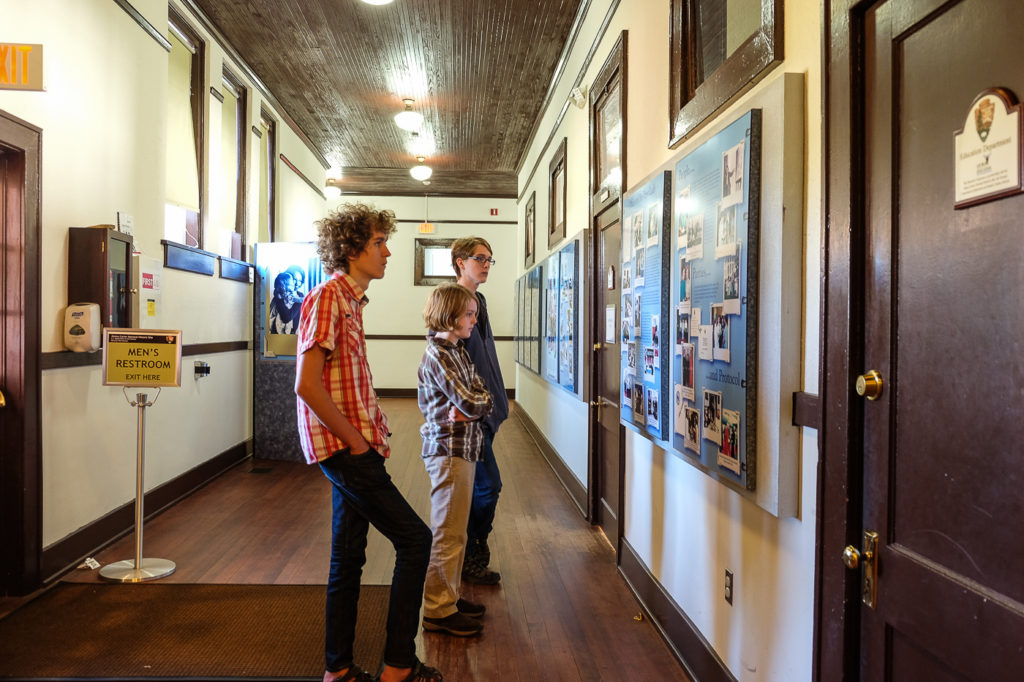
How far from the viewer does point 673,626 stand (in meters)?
2.82

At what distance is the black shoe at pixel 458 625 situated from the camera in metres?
2.91

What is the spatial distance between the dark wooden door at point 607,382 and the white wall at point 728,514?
367 mm

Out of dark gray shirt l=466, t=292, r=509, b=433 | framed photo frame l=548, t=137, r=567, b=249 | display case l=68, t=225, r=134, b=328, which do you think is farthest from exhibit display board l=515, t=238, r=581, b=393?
display case l=68, t=225, r=134, b=328

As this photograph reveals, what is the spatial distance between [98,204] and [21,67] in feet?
6.06

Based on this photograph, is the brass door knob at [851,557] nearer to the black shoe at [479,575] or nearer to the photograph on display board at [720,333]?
the photograph on display board at [720,333]

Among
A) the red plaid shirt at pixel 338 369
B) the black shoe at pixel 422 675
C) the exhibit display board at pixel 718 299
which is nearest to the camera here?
the exhibit display board at pixel 718 299

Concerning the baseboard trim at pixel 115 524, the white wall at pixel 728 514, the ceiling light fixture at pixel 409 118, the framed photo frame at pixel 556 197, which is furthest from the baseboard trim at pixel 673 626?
the ceiling light fixture at pixel 409 118

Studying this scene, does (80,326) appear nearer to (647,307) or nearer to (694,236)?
(647,307)

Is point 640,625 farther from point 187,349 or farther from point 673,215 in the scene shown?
point 187,349

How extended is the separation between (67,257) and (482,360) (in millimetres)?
2251

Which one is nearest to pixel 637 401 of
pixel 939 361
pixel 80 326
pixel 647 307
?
pixel 647 307

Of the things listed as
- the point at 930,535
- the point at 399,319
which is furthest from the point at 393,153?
the point at 930,535

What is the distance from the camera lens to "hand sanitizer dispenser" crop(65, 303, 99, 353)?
3.56 metres

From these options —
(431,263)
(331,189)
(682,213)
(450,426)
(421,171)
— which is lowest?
(450,426)
